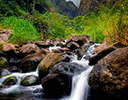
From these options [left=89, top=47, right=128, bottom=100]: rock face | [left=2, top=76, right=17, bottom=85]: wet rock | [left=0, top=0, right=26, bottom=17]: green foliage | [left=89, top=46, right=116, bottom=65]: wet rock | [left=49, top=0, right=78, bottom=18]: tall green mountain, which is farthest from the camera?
[left=49, top=0, right=78, bottom=18]: tall green mountain

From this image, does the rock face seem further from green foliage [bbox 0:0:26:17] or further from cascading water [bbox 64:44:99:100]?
green foliage [bbox 0:0:26:17]

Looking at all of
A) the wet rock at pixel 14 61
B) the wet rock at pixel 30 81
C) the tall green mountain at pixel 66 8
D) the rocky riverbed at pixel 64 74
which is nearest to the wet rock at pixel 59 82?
the rocky riverbed at pixel 64 74

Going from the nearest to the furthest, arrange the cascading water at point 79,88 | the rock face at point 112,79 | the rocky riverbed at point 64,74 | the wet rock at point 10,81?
1. the rock face at point 112,79
2. the rocky riverbed at point 64,74
3. the cascading water at point 79,88
4. the wet rock at point 10,81

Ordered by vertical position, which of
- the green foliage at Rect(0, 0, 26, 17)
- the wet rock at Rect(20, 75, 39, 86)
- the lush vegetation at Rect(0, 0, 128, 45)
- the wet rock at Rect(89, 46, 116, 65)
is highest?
the green foliage at Rect(0, 0, 26, 17)

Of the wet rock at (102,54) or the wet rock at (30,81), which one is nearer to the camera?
the wet rock at (102,54)

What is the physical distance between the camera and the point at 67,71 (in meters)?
2.93

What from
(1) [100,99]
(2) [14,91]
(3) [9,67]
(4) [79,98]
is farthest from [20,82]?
(1) [100,99]

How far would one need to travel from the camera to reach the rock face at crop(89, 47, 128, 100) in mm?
1515

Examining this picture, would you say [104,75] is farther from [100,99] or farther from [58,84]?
[58,84]

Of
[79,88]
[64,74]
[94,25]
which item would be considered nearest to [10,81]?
[64,74]

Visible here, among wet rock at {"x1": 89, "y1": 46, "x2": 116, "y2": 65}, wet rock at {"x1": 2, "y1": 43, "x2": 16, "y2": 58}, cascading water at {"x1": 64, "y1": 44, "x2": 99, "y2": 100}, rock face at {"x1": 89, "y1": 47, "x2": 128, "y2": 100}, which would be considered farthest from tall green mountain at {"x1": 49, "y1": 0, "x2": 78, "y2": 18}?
rock face at {"x1": 89, "y1": 47, "x2": 128, "y2": 100}

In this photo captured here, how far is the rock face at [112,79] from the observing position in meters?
1.52

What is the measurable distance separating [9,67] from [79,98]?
450cm

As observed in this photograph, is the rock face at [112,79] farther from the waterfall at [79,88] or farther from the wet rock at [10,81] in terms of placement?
the wet rock at [10,81]
